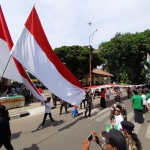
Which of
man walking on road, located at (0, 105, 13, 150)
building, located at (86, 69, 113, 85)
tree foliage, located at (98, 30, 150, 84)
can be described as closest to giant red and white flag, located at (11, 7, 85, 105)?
man walking on road, located at (0, 105, 13, 150)

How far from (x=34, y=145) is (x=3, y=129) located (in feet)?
5.57

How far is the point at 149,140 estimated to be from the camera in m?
5.61

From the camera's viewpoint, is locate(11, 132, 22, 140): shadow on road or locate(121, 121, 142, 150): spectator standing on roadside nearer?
locate(121, 121, 142, 150): spectator standing on roadside

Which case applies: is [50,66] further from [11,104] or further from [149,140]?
[11,104]

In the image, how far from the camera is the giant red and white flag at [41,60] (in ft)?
17.0

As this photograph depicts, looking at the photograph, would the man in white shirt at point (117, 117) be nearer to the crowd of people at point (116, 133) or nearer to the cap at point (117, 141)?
the crowd of people at point (116, 133)

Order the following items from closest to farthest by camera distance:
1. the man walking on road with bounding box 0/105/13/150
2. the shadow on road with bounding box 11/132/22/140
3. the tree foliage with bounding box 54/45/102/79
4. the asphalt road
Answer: the man walking on road with bounding box 0/105/13/150
the asphalt road
the shadow on road with bounding box 11/132/22/140
the tree foliage with bounding box 54/45/102/79

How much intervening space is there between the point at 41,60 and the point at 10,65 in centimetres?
124

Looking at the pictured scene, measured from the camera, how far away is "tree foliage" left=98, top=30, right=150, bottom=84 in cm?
3012

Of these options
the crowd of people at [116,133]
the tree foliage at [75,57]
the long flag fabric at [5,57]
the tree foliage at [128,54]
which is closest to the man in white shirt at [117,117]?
the crowd of people at [116,133]

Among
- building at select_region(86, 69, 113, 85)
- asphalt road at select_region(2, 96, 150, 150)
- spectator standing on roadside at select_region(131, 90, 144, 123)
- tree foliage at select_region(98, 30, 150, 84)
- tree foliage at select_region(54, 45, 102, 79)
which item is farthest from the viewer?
building at select_region(86, 69, 113, 85)

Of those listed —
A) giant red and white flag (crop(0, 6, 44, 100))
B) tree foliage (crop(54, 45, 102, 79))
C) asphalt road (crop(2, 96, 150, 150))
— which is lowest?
asphalt road (crop(2, 96, 150, 150))

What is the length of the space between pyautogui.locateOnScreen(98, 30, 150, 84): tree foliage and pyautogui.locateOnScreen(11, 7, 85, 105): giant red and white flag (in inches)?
1007

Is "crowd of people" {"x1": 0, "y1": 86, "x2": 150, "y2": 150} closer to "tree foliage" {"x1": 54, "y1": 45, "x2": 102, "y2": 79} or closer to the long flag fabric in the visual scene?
the long flag fabric
